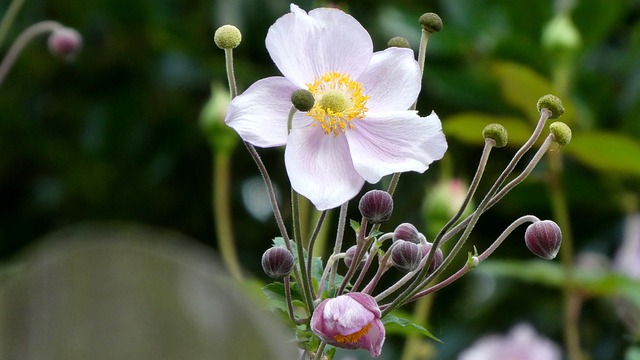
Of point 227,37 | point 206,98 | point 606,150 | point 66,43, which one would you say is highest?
point 227,37

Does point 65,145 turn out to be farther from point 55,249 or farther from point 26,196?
point 55,249

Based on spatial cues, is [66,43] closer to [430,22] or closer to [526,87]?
[430,22]

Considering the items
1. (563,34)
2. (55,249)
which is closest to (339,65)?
(55,249)

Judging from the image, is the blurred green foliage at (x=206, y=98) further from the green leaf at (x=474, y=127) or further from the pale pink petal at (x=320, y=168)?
the pale pink petal at (x=320, y=168)

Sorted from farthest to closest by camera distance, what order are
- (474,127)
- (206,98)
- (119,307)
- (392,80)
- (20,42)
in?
(206,98) < (474,127) < (20,42) < (392,80) < (119,307)

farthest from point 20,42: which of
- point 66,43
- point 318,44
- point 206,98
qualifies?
point 206,98

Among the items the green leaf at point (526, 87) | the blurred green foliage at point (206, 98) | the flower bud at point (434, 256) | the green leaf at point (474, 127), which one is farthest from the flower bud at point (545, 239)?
the blurred green foliage at point (206, 98)

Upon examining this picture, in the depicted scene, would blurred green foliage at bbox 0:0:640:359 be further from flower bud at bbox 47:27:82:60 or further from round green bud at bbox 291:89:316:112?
round green bud at bbox 291:89:316:112

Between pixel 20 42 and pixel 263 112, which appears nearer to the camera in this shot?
pixel 263 112
